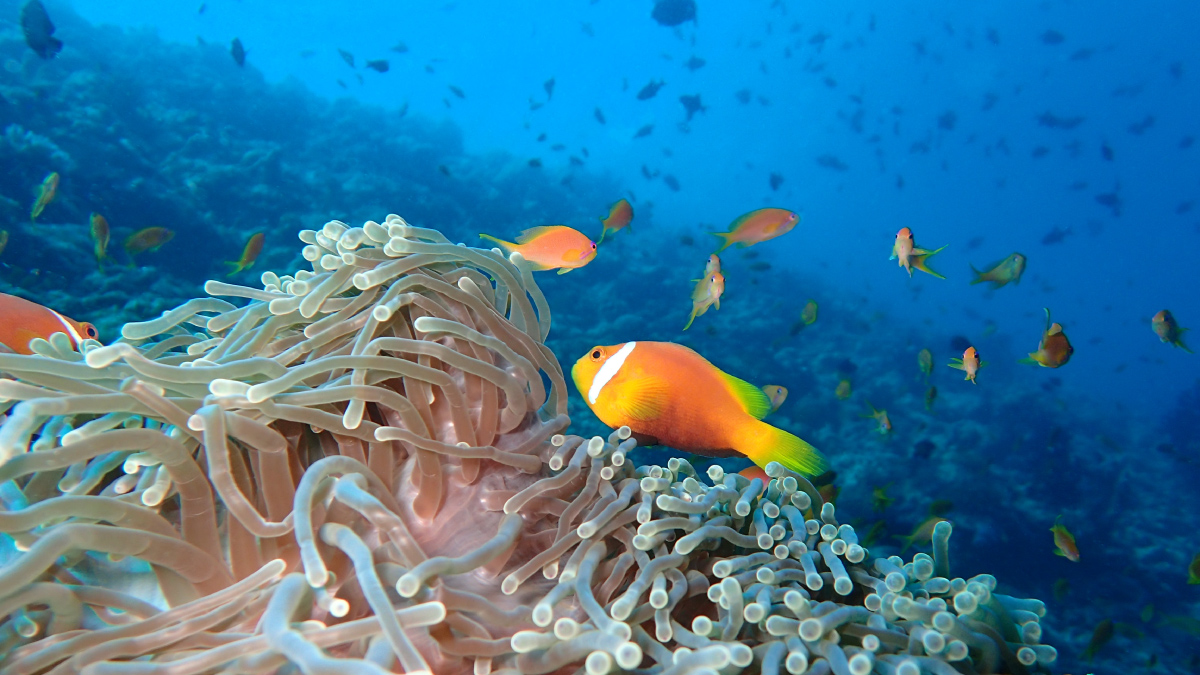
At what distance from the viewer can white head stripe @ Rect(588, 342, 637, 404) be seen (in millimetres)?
1869

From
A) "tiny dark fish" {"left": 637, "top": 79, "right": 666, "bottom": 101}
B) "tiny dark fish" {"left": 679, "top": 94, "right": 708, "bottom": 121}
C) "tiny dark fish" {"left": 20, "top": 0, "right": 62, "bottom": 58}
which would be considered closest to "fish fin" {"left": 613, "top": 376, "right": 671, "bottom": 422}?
"tiny dark fish" {"left": 20, "top": 0, "right": 62, "bottom": 58}

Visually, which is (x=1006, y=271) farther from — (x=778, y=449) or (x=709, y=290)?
(x=778, y=449)

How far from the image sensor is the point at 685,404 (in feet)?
6.04

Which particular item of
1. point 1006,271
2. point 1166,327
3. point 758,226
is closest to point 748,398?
point 758,226

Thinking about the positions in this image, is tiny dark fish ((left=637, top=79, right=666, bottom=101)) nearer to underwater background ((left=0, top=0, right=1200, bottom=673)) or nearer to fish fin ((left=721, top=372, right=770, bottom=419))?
underwater background ((left=0, top=0, right=1200, bottom=673))

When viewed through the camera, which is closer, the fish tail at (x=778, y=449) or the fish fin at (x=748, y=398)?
the fish tail at (x=778, y=449)

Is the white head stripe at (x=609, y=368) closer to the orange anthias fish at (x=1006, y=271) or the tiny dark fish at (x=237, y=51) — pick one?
the orange anthias fish at (x=1006, y=271)

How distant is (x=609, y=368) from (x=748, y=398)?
1.63ft

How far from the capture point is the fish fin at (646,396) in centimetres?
182

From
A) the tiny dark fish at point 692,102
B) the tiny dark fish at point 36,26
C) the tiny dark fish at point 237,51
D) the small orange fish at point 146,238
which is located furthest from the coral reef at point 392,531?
the tiny dark fish at point 692,102

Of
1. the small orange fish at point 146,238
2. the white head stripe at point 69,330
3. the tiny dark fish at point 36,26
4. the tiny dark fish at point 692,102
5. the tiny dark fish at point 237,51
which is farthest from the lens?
the tiny dark fish at point 692,102

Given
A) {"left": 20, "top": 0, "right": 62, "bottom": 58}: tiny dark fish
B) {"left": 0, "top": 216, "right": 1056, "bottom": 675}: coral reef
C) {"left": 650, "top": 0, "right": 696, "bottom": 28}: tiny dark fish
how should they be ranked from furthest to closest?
{"left": 650, "top": 0, "right": 696, "bottom": 28}: tiny dark fish → {"left": 20, "top": 0, "right": 62, "bottom": 58}: tiny dark fish → {"left": 0, "top": 216, "right": 1056, "bottom": 675}: coral reef

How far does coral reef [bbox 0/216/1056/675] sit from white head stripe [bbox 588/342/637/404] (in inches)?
5.2

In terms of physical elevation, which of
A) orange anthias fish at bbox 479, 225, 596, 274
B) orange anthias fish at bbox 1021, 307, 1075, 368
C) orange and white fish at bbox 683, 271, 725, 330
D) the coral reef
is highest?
orange and white fish at bbox 683, 271, 725, 330
